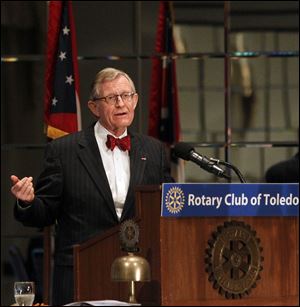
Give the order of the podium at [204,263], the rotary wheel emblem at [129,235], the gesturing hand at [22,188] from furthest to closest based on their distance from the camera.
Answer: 1. the gesturing hand at [22,188]
2. the rotary wheel emblem at [129,235]
3. the podium at [204,263]

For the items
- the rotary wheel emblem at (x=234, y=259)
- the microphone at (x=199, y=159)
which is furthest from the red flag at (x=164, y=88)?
the rotary wheel emblem at (x=234, y=259)

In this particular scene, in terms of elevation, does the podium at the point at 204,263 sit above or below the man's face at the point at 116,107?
below

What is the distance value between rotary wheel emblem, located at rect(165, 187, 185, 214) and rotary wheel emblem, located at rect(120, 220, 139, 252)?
33cm

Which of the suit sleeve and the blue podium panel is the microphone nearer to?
the blue podium panel

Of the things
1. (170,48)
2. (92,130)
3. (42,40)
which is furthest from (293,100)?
(92,130)

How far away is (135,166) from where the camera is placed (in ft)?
16.0

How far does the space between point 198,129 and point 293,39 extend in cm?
105

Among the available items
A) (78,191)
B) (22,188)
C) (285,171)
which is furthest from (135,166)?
(285,171)

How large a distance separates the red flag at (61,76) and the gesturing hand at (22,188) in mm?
2857

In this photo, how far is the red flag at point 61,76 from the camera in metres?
7.32

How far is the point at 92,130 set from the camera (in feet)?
16.6

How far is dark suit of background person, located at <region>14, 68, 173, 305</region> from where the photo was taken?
15.6ft

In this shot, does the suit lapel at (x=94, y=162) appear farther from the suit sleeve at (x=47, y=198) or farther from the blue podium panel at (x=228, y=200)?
the blue podium panel at (x=228, y=200)

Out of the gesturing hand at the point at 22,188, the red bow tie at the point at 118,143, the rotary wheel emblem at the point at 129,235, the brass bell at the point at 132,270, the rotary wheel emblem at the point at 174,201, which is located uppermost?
the red bow tie at the point at 118,143
